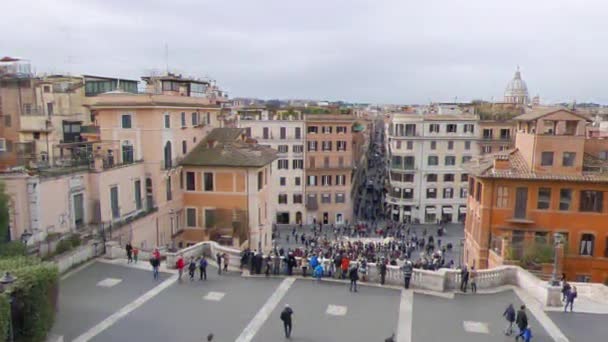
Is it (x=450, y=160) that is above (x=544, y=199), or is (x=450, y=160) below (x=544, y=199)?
below

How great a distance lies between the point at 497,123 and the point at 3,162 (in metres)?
57.6

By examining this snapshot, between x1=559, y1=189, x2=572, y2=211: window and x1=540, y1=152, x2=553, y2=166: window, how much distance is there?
6.05ft

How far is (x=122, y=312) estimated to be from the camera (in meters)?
19.7

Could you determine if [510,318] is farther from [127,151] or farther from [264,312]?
[127,151]

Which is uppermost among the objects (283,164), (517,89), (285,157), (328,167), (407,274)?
(517,89)

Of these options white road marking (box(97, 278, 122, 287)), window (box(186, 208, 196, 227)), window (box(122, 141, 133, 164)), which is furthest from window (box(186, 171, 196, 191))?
white road marking (box(97, 278, 122, 287))

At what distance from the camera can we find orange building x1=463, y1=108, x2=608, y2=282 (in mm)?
31406

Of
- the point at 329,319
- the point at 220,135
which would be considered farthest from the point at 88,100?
the point at 329,319

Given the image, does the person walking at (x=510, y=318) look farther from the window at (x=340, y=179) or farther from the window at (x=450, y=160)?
the window at (x=450, y=160)

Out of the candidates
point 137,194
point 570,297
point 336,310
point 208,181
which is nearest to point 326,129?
point 208,181

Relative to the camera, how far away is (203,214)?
39.6 metres

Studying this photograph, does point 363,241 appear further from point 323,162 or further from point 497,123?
point 497,123

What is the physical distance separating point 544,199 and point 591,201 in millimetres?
2740

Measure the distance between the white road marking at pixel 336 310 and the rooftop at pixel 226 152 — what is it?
1864 centimetres
